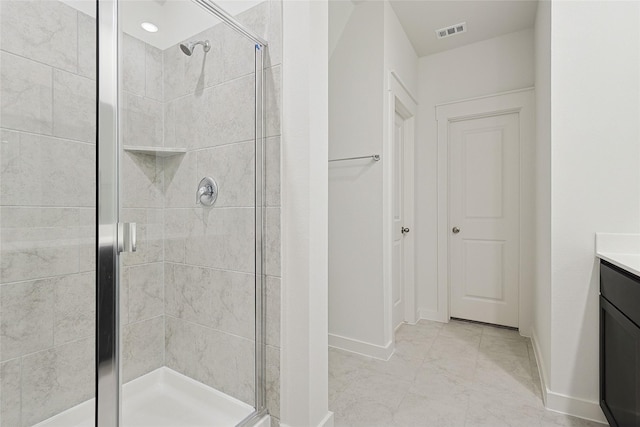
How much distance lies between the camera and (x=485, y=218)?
3.02 metres

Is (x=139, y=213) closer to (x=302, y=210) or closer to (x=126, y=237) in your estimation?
(x=126, y=237)

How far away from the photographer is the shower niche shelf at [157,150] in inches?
41.7

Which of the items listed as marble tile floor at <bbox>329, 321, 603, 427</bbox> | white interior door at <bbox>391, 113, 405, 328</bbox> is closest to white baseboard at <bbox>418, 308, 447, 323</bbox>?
white interior door at <bbox>391, 113, 405, 328</bbox>

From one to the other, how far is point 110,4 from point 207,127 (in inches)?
19.6

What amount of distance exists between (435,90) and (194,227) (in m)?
2.80

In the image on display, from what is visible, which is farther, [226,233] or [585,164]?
[585,164]

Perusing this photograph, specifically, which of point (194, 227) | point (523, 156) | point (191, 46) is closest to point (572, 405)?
point (523, 156)

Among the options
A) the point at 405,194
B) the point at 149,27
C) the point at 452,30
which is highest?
the point at 452,30

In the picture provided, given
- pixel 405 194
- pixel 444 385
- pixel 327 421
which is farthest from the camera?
pixel 405 194

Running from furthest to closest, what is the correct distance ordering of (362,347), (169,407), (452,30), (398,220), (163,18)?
(398,220) → (452,30) → (362,347) → (169,407) → (163,18)

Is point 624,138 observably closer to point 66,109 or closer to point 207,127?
point 207,127

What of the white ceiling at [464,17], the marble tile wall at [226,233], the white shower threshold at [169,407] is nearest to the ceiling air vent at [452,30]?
the white ceiling at [464,17]

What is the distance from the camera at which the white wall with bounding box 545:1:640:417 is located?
5.17 ft

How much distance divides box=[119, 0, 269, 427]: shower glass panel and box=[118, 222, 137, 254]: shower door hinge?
6cm
